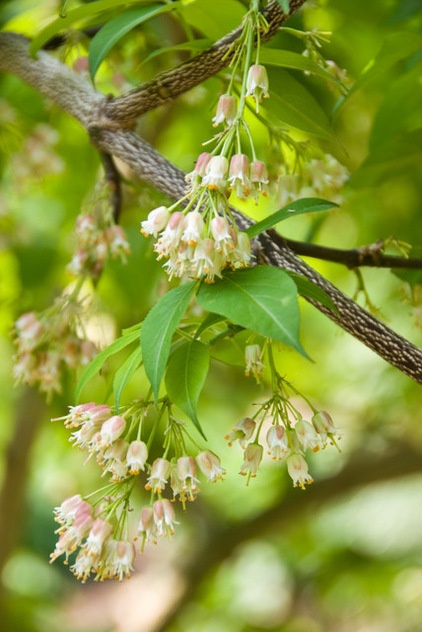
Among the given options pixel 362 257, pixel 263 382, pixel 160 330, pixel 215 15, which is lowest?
pixel 263 382

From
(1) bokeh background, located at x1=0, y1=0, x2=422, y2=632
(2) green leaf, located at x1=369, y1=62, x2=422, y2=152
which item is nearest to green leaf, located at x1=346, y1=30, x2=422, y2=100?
(1) bokeh background, located at x1=0, y1=0, x2=422, y2=632

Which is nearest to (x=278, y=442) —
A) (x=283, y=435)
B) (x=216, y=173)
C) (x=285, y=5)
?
(x=283, y=435)

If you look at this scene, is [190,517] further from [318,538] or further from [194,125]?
[194,125]

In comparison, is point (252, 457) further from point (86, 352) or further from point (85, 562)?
point (86, 352)

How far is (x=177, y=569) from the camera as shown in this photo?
2172 mm

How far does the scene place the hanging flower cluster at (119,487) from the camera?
57cm

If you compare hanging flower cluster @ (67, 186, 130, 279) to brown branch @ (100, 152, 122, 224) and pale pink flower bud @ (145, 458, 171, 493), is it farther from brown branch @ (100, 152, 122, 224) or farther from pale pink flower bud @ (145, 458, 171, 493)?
pale pink flower bud @ (145, 458, 171, 493)

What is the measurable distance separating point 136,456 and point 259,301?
16 cm

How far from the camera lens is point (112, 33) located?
678 millimetres

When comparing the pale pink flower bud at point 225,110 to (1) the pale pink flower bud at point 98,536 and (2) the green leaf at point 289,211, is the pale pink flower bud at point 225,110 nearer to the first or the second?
(2) the green leaf at point 289,211

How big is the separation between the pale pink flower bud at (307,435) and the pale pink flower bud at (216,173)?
199mm

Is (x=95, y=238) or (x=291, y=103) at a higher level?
(x=291, y=103)

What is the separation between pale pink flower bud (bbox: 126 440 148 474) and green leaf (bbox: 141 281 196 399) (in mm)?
98

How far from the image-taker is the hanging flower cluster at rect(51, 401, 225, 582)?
0.57m
